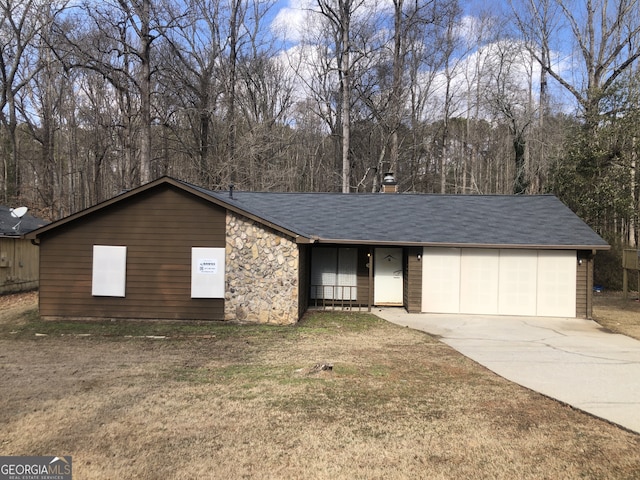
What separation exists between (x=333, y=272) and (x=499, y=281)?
4767 mm

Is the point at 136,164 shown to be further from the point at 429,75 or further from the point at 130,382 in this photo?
the point at 130,382

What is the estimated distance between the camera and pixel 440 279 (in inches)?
471

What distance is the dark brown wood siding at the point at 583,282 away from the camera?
11539mm

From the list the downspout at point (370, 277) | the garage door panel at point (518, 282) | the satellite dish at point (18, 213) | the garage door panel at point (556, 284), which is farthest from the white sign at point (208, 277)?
the satellite dish at point (18, 213)

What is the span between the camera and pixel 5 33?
25.1 metres

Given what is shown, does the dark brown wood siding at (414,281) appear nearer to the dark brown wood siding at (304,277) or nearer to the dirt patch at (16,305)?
the dark brown wood siding at (304,277)

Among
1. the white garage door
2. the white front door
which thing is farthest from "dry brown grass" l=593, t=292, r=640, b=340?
the white front door

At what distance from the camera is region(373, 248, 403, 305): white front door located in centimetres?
1309

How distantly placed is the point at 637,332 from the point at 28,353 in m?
12.8

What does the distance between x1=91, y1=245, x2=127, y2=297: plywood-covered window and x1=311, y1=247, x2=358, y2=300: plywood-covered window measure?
5340mm

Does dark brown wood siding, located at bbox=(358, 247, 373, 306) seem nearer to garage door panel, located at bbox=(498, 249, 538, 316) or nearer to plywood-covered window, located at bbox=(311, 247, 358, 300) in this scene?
plywood-covered window, located at bbox=(311, 247, 358, 300)

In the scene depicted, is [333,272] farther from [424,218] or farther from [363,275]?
Result: [424,218]

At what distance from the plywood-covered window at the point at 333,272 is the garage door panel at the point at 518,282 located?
4192 millimetres

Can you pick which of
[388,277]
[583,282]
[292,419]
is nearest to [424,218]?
[388,277]
